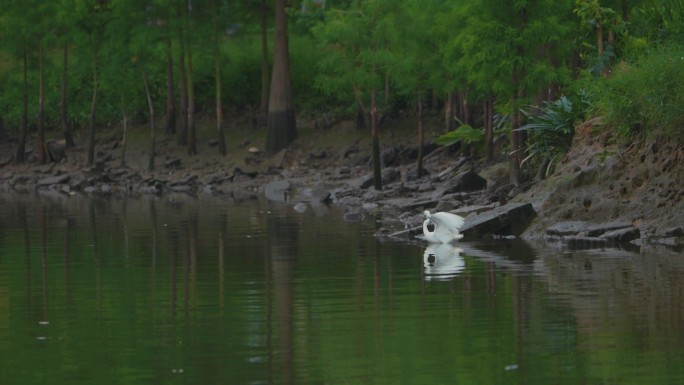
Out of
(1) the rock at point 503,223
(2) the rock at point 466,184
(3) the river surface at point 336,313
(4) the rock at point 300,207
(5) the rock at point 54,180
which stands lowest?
(3) the river surface at point 336,313

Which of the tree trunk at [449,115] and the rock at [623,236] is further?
the tree trunk at [449,115]

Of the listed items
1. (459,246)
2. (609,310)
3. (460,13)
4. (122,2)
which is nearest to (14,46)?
(122,2)

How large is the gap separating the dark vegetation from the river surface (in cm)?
553

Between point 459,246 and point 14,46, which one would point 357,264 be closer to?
point 459,246

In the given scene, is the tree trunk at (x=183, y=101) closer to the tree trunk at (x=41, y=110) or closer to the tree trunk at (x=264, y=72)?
the tree trunk at (x=264, y=72)

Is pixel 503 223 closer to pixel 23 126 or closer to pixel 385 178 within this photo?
pixel 385 178

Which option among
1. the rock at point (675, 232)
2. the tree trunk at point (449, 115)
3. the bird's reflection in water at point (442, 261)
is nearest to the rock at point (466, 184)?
the bird's reflection in water at point (442, 261)

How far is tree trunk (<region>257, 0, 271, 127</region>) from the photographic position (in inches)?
2223

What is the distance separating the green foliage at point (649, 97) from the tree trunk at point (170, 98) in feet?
104

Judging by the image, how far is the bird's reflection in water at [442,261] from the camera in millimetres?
19864

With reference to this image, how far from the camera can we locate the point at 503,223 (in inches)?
1011

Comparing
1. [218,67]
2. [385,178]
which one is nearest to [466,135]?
[385,178]

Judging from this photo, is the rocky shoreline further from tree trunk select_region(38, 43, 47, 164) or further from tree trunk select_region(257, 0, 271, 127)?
tree trunk select_region(257, 0, 271, 127)

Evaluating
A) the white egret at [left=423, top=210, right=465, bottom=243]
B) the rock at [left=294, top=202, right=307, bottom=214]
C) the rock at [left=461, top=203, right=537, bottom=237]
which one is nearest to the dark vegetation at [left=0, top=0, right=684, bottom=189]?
the rock at [left=461, top=203, right=537, bottom=237]
